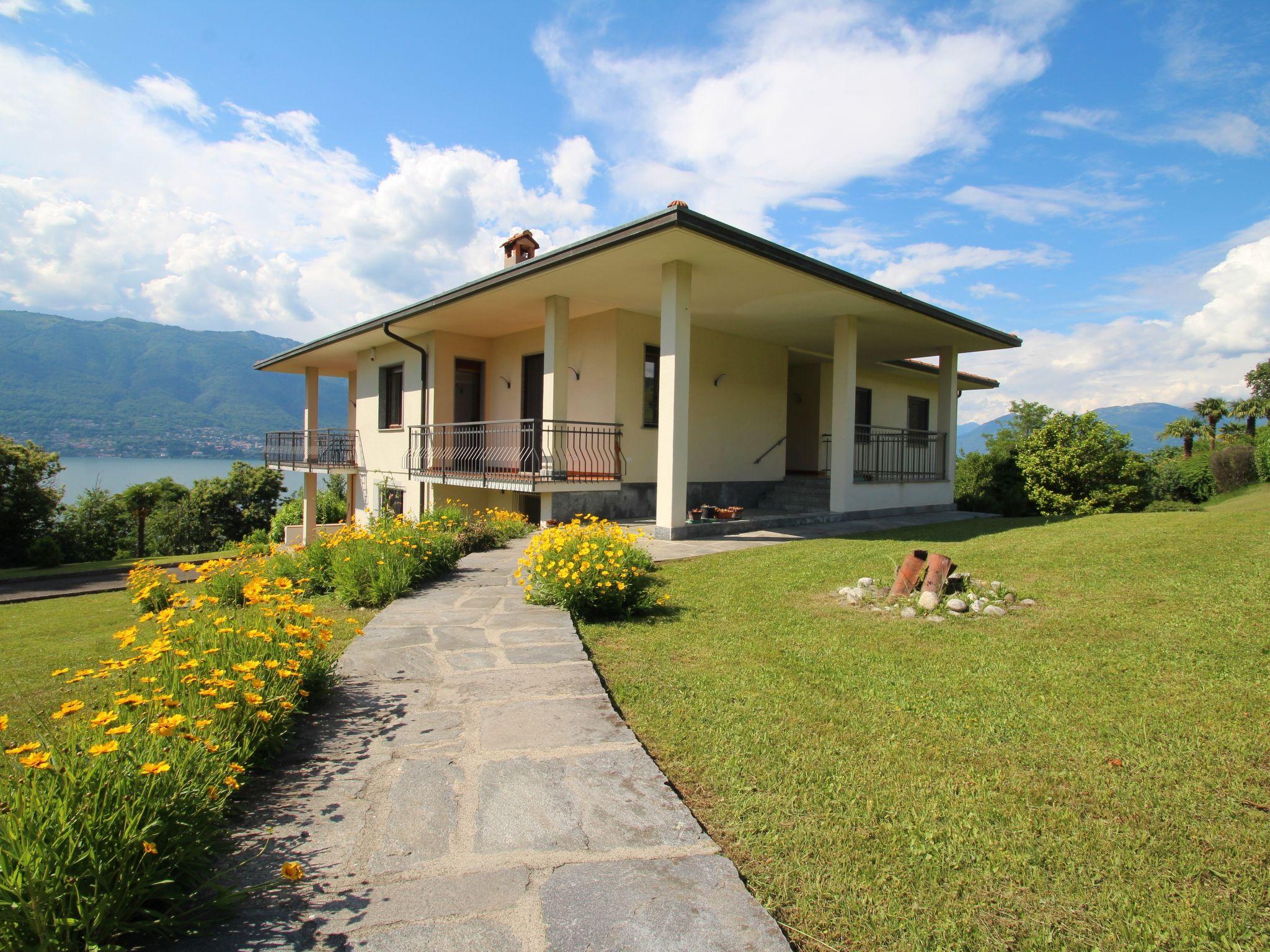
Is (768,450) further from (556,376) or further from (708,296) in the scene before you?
(556,376)

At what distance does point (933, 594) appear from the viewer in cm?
498

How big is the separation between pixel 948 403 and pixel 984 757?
1256cm

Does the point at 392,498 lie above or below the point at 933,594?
above

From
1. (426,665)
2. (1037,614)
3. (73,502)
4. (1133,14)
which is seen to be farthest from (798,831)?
(73,502)

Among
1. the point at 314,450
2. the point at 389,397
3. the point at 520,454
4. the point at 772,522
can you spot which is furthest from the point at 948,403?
the point at 314,450

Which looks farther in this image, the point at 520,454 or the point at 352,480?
the point at 352,480

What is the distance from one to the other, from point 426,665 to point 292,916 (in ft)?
6.74

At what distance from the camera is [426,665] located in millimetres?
3682

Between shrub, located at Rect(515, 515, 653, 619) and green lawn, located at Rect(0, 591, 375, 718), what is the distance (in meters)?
1.46

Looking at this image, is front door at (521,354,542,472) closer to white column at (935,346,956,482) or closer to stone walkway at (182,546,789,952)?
white column at (935,346,956,482)

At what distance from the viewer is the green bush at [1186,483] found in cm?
1714

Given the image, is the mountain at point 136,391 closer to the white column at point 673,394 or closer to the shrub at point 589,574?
the white column at point 673,394

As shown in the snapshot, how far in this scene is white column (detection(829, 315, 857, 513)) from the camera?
36.8 feet

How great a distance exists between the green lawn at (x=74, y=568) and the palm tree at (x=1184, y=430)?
138 ft
